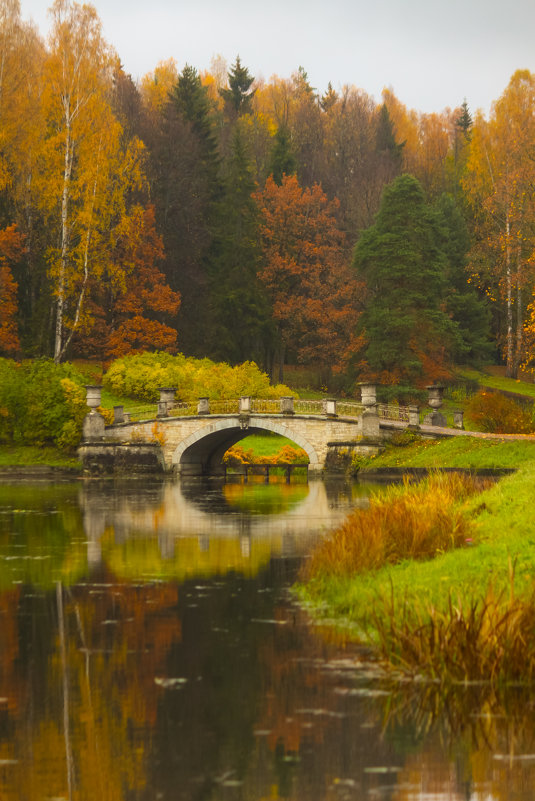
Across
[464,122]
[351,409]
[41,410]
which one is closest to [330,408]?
[351,409]

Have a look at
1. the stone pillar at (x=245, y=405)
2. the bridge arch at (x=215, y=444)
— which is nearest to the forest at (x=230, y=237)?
the bridge arch at (x=215, y=444)

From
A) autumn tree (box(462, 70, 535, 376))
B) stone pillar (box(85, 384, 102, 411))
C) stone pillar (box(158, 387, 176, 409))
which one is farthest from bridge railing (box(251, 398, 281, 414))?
autumn tree (box(462, 70, 535, 376))

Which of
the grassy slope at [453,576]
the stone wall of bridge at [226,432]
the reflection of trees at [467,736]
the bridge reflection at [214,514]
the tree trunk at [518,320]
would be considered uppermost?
the tree trunk at [518,320]

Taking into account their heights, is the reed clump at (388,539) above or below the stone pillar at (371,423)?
below

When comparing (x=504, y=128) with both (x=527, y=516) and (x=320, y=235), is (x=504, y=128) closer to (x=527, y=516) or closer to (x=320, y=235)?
(x=320, y=235)

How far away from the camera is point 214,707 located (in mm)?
8820

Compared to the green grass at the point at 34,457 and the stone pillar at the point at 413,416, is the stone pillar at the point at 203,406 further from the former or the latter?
the stone pillar at the point at 413,416

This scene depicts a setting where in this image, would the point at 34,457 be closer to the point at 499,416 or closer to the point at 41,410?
the point at 41,410

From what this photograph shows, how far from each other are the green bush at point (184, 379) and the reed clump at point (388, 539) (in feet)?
96.5

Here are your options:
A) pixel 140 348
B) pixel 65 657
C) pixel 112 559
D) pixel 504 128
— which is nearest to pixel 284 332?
pixel 140 348

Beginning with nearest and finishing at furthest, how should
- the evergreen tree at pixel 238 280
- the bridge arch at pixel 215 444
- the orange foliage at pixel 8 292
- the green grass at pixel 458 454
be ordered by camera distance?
the green grass at pixel 458 454
the bridge arch at pixel 215 444
the orange foliage at pixel 8 292
the evergreen tree at pixel 238 280

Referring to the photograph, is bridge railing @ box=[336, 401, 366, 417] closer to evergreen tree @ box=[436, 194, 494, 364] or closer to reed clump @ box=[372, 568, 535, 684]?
evergreen tree @ box=[436, 194, 494, 364]

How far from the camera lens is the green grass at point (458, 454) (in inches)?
1296

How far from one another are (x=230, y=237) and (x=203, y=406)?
20.5 metres
